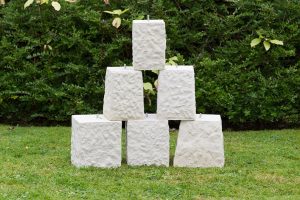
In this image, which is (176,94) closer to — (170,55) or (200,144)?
(200,144)

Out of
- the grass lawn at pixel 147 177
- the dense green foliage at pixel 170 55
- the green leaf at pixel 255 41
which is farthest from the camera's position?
the dense green foliage at pixel 170 55

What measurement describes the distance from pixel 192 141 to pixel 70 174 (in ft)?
4.48

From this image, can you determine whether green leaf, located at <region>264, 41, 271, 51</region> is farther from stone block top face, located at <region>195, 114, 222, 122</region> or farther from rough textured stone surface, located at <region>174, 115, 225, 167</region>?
rough textured stone surface, located at <region>174, 115, 225, 167</region>

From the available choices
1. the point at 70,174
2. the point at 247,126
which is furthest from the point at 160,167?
the point at 247,126

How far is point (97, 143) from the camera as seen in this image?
771 cm

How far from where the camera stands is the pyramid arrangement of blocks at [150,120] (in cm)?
776

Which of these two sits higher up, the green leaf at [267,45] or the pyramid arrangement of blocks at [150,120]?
the green leaf at [267,45]

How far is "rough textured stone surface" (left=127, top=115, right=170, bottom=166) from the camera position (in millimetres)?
7809

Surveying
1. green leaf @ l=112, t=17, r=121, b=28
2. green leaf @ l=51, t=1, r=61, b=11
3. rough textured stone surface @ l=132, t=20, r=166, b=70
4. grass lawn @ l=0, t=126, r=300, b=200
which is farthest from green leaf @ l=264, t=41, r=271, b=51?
green leaf @ l=51, t=1, r=61, b=11

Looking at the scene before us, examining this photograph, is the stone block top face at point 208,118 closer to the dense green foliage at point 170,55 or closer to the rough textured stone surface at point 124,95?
the rough textured stone surface at point 124,95

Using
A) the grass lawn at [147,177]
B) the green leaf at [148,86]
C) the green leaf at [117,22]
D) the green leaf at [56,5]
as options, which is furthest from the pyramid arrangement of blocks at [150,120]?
the green leaf at [56,5]

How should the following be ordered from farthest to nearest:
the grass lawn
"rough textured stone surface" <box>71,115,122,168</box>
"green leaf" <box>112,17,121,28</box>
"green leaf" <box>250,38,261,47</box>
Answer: "green leaf" <box>250,38,261,47</box>, "green leaf" <box>112,17,121,28</box>, "rough textured stone surface" <box>71,115,122,168</box>, the grass lawn

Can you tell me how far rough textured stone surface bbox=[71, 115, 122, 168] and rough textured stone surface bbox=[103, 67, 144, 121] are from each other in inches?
4.6

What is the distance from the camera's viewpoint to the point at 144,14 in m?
10.4
